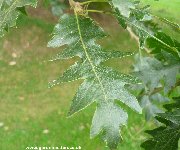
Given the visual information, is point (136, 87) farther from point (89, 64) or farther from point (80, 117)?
point (80, 117)

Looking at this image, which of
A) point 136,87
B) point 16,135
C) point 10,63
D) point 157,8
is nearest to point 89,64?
point 157,8

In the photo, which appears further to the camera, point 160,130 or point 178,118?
point 160,130

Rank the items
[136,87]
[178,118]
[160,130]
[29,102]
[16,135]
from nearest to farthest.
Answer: [178,118], [160,130], [136,87], [16,135], [29,102]

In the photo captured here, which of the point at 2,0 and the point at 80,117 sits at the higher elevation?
the point at 2,0

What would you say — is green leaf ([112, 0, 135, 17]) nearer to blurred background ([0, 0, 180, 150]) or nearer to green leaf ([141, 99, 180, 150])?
green leaf ([141, 99, 180, 150])

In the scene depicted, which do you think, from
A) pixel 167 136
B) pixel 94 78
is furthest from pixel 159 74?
pixel 94 78
